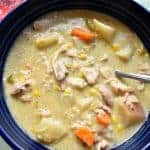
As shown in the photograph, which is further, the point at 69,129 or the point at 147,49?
the point at 147,49

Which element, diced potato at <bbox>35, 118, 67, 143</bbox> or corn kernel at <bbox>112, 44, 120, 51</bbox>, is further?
corn kernel at <bbox>112, 44, 120, 51</bbox>

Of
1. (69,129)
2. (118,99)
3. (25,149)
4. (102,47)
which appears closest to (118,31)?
(102,47)

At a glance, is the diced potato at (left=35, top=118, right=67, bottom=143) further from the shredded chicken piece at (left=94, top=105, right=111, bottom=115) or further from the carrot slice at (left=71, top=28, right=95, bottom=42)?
the carrot slice at (left=71, top=28, right=95, bottom=42)

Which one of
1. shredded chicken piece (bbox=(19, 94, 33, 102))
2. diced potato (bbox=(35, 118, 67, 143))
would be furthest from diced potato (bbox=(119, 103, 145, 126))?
shredded chicken piece (bbox=(19, 94, 33, 102))

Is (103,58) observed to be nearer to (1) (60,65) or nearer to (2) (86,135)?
(1) (60,65)

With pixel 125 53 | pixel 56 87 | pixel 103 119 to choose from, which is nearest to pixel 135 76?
pixel 125 53

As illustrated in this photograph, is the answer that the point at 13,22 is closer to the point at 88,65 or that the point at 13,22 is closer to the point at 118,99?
the point at 88,65
